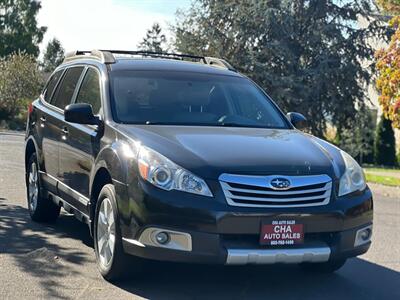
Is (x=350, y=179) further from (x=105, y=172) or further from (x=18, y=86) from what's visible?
(x=18, y=86)

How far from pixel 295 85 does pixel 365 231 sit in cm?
1883

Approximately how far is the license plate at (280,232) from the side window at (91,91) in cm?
209

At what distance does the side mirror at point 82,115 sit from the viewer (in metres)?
5.88

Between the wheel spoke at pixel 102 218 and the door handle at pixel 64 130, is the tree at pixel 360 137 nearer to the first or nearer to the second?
the door handle at pixel 64 130

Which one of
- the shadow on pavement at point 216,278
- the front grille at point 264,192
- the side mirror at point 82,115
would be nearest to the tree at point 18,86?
the shadow on pavement at point 216,278

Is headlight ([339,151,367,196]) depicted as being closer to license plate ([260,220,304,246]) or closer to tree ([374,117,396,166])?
license plate ([260,220,304,246])

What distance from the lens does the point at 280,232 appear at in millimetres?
4973

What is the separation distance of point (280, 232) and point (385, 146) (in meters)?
27.1

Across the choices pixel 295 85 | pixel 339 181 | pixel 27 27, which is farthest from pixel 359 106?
pixel 27 27

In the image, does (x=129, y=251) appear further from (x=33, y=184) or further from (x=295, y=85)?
(x=295, y=85)

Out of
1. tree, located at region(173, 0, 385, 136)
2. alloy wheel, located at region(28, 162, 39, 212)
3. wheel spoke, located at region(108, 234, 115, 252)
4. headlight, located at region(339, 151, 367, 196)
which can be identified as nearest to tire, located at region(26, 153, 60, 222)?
alloy wheel, located at region(28, 162, 39, 212)

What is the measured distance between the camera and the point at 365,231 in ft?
17.9

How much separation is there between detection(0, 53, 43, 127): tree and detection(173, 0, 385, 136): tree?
1830cm

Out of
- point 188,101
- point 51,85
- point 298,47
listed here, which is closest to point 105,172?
point 188,101
